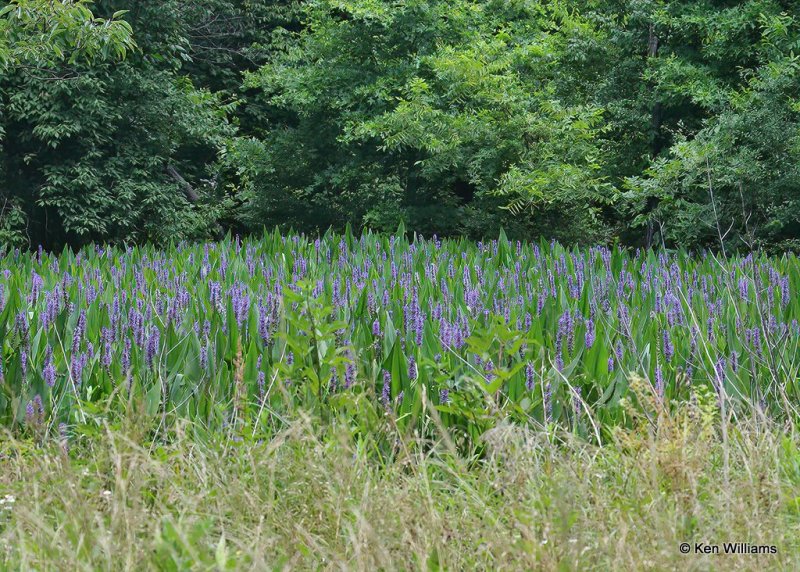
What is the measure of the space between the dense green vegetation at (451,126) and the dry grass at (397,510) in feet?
26.8

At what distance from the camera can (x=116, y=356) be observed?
13.9 ft

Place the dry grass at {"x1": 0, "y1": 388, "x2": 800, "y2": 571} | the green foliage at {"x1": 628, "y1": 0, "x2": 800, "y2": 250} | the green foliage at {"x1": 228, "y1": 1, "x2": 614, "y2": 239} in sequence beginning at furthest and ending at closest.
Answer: the green foliage at {"x1": 228, "y1": 1, "x2": 614, "y2": 239} < the green foliage at {"x1": 628, "y1": 0, "x2": 800, "y2": 250} < the dry grass at {"x1": 0, "y1": 388, "x2": 800, "y2": 571}

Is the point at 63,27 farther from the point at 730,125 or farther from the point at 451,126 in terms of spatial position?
the point at 730,125

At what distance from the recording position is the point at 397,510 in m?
2.75

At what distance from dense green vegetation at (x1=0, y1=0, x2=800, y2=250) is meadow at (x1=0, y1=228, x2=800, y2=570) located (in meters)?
5.57

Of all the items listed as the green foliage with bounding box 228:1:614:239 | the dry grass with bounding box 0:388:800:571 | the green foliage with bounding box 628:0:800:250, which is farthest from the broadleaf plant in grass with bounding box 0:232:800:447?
the green foliage with bounding box 228:1:614:239

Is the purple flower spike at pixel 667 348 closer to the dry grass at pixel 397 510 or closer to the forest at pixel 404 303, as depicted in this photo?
the forest at pixel 404 303

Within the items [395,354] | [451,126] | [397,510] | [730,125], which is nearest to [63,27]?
[451,126]

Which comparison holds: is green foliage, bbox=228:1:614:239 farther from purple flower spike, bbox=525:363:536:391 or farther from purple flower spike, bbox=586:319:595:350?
Answer: purple flower spike, bbox=525:363:536:391

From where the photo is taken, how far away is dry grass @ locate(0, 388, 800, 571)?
2.43m

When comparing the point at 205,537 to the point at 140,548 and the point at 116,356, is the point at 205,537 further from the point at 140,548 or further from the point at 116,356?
the point at 116,356

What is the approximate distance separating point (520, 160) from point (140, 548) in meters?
10.5

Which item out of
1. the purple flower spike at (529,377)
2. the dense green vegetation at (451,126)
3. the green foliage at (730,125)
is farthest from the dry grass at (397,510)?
the dense green vegetation at (451,126)

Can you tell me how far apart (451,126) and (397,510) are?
399 inches
